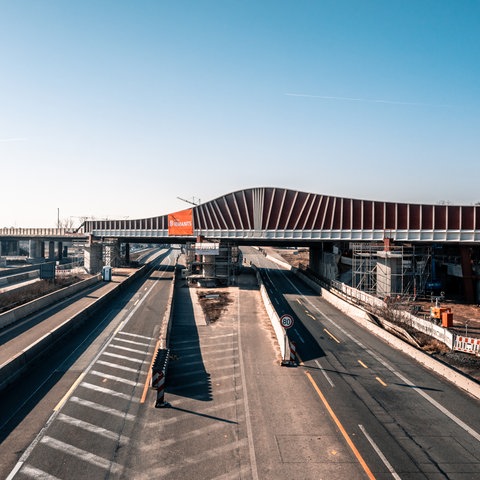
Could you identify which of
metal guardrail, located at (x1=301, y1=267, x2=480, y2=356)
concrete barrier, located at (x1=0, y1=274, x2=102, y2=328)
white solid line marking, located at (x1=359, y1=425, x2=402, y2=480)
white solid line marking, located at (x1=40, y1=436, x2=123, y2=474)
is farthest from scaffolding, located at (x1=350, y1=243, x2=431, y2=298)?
white solid line marking, located at (x1=40, y1=436, x2=123, y2=474)

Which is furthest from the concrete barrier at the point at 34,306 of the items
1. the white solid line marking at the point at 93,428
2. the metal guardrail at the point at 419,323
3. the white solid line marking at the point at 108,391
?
the metal guardrail at the point at 419,323

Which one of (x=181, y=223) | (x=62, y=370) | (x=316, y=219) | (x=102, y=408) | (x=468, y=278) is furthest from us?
(x=181, y=223)

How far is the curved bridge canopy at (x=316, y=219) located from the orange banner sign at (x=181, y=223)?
0.34 m

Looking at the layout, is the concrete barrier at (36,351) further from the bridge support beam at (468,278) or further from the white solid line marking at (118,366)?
the bridge support beam at (468,278)

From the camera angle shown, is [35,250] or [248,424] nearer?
[248,424]

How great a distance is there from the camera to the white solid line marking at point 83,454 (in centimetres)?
1207

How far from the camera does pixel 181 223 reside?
65750mm

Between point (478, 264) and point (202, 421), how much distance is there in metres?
A: 51.0

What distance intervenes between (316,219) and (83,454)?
1907 inches

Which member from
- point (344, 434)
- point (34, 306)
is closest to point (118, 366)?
point (344, 434)

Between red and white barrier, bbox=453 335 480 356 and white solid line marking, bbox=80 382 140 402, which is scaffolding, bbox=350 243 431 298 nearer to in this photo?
red and white barrier, bbox=453 335 480 356

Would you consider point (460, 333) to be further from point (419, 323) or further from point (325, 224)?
point (325, 224)

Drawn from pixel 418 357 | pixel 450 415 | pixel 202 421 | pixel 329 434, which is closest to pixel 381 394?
pixel 450 415

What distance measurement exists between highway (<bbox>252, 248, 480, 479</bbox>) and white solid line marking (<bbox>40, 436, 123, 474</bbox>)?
835cm
